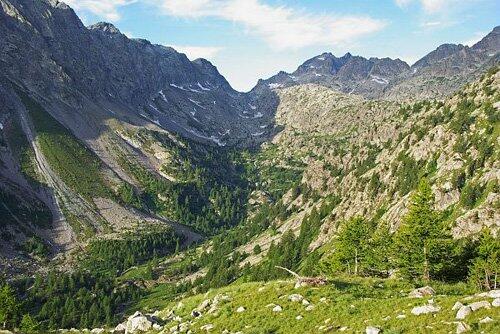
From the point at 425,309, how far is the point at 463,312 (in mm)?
2721

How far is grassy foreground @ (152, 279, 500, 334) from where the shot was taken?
24289 millimetres

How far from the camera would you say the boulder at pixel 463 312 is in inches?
933

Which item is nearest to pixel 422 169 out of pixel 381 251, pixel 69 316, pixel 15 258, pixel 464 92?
pixel 464 92

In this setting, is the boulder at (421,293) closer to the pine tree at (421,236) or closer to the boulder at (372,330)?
the boulder at (372,330)

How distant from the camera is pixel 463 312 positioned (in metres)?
24.0

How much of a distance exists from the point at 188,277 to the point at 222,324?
17121cm

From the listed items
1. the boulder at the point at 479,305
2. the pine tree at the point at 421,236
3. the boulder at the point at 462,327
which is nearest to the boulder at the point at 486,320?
the boulder at the point at 462,327

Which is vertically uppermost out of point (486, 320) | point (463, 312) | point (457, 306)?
point (486, 320)

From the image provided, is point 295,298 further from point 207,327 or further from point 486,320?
point 486,320

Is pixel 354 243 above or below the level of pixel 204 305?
below

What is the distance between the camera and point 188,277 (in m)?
198

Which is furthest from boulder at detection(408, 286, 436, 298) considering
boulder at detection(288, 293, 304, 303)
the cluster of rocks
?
the cluster of rocks

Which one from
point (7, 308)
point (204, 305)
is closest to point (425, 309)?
point (204, 305)

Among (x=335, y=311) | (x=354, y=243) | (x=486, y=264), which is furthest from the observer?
(x=354, y=243)
